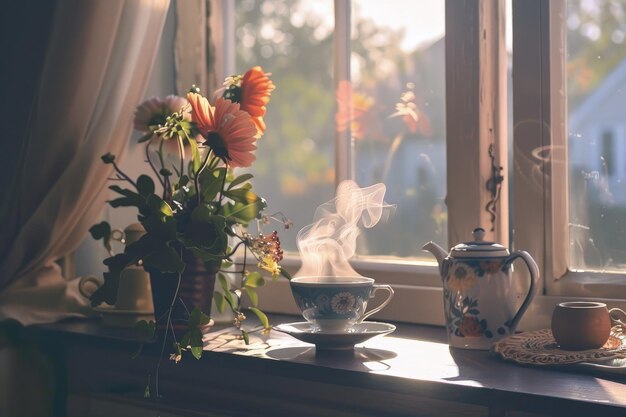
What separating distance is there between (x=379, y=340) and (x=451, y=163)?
14.3 inches

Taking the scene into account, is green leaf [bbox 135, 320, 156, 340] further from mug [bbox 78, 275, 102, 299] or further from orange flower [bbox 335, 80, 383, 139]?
orange flower [bbox 335, 80, 383, 139]

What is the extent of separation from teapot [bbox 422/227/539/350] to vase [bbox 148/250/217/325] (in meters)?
0.45

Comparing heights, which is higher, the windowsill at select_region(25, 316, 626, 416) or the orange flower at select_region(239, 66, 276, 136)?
the orange flower at select_region(239, 66, 276, 136)

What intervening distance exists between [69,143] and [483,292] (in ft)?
3.07

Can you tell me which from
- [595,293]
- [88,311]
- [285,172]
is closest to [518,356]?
[595,293]

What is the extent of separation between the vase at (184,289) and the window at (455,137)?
330 mm

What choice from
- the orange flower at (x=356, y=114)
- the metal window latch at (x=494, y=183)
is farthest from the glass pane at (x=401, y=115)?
the metal window latch at (x=494, y=183)

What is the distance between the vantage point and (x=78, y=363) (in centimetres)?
173

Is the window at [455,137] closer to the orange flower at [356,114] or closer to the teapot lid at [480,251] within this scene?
the orange flower at [356,114]

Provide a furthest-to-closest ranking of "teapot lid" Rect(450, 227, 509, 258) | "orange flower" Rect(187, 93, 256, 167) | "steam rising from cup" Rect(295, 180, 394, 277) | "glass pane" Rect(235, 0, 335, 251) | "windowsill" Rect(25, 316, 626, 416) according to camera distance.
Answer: "glass pane" Rect(235, 0, 335, 251) → "steam rising from cup" Rect(295, 180, 394, 277) → "orange flower" Rect(187, 93, 256, 167) → "teapot lid" Rect(450, 227, 509, 258) → "windowsill" Rect(25, 316, 626, 416)

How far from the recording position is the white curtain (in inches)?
67.0

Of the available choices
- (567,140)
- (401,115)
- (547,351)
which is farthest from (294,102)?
(547,351)

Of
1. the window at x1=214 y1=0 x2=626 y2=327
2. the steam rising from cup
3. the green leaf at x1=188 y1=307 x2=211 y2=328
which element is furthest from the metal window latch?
the green leaf at x1=188 y1=307 x2=211 y2=328

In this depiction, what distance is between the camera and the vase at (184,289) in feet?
4.74
